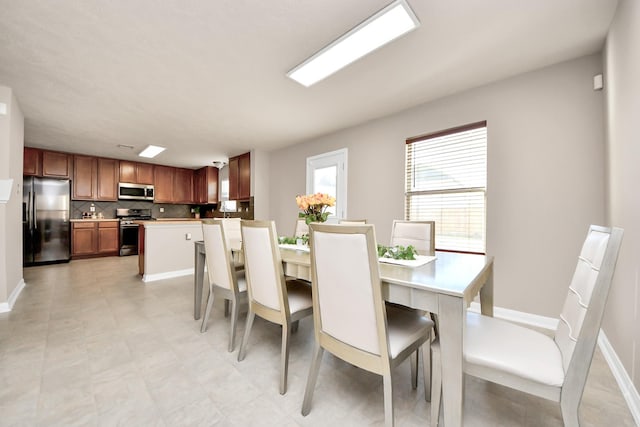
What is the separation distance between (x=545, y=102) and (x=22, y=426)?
4.16 m

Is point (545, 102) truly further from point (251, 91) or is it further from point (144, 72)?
point (144, 72)

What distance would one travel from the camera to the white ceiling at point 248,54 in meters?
1.69

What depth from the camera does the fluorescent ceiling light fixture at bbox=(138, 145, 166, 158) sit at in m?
5.10

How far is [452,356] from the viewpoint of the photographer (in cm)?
104

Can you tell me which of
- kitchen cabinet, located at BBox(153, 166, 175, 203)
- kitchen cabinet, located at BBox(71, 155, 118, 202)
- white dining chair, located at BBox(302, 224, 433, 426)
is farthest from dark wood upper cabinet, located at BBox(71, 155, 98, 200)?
white dining chair, located at BBox(302, 224, 433, 426)

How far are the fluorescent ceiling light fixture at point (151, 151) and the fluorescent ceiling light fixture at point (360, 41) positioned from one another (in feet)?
13.0

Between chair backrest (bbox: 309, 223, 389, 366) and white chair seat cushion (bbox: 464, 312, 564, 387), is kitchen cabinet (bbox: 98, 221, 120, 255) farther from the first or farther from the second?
white chair seat cushion (bbox: 464, 312, 564, 387)

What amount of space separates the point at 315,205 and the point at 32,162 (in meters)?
6.59

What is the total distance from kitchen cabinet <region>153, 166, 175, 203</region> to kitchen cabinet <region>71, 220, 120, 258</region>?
1.18 metres

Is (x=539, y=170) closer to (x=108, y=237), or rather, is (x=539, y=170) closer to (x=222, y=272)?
(x=222, y=272)

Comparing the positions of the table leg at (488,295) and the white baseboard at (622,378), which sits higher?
the table leg at (488,295)

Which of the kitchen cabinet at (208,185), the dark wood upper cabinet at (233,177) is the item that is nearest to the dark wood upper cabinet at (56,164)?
the kitchen cabinet at (208,185)

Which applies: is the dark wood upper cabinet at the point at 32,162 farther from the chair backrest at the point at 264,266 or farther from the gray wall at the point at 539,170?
the gray wall at the point at 539,170

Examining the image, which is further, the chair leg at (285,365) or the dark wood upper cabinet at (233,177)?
Answer: the dark wood upper cabinet at (233,177)
